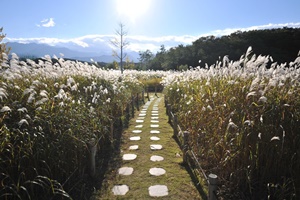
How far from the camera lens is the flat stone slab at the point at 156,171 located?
3.73 metres

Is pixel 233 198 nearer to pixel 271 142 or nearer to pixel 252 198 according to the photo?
pixel 252 198

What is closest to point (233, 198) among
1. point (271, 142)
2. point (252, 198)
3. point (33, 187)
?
point (252, 198)

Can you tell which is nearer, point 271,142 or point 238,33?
point 271,142

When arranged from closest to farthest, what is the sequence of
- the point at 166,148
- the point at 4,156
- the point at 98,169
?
the point at 4,156, the point at 98,169, the point at 166,148

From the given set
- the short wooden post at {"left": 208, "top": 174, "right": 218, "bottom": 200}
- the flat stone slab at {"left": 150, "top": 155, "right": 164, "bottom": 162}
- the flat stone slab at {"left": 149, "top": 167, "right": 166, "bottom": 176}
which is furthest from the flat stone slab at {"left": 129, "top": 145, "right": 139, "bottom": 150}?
the short wooden post at {"left": 208, "top": 174, "right": 218, "bottom": 200}

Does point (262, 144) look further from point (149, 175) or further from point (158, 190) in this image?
point (149, 175)

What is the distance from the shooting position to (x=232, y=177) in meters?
3.01

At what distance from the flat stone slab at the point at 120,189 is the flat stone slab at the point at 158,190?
1.21 ft

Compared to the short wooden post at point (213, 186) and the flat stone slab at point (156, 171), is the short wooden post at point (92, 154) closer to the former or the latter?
the flat stone slab at point (156, 171)

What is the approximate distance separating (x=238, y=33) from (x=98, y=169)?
54.6 m

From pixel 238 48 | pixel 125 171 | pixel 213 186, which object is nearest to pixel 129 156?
pixel 125 171

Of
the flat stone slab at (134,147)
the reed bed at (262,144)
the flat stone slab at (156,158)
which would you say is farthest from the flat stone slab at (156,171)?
the flat stone slab at (134,147)

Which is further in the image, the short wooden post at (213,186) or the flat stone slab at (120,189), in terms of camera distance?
the flat stone slab at (120,189)

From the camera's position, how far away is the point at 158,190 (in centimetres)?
322
